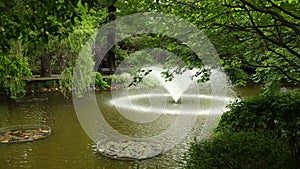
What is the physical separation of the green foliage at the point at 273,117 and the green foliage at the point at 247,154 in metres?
0.11

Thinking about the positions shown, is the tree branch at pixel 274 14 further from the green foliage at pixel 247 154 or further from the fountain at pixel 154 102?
the green foliage at pixel 247 154

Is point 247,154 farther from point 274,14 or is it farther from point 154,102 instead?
point 154,102

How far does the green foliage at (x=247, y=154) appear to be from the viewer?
3.75 meters

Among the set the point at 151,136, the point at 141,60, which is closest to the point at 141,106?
the point at 151,136

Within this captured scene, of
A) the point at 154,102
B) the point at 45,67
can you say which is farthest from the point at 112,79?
the point at 154,102

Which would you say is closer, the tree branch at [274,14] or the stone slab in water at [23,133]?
the tree branch at [274,14]

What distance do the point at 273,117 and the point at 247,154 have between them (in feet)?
1.60

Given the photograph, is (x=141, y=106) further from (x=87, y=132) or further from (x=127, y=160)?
(x=127, y=160)

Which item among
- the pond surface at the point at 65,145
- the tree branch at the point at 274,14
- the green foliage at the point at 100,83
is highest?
the tree branch at the point at 274,14

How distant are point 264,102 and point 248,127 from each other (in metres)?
0.35

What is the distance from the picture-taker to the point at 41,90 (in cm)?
1664

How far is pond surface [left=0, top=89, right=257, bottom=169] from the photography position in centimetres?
657

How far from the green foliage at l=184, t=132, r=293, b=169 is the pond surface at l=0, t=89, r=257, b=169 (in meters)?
1.54

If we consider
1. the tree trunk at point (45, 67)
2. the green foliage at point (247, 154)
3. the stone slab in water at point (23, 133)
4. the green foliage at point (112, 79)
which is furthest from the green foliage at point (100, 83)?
the green foliage at point (247, 154)
